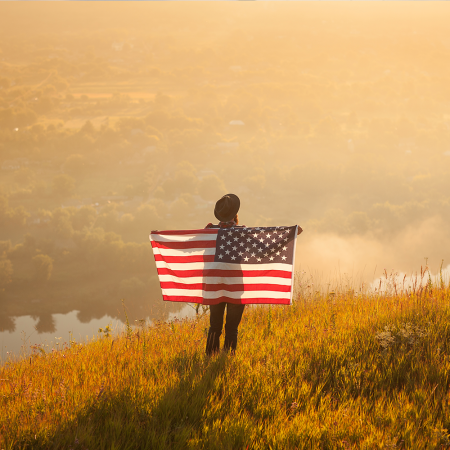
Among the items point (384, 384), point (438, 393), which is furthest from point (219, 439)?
point (438, 393)

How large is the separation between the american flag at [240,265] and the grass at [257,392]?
0.73 meters

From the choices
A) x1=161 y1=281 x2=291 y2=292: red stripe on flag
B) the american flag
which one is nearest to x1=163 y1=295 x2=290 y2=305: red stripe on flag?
the american flag

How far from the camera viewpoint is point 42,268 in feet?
447

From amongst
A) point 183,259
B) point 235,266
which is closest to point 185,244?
point 183,259

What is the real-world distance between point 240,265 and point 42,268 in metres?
147

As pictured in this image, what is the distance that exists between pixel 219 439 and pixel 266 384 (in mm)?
947

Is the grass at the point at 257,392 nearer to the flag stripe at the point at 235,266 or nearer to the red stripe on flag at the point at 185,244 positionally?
the flag stripe at the point at 235,266

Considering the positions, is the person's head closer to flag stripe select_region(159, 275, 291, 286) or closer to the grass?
flag stripe select_region(159, 275, 291, 286)

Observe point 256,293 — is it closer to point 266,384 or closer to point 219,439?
point 266,384

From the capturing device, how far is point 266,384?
4.12 metres

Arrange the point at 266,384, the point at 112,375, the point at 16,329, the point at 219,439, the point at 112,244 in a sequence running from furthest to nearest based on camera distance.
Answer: the point at 112,244, the point at 16,329, the point at 112,375, the point at 266,384, the point at 219,439

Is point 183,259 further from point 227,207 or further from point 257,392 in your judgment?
point 257,392

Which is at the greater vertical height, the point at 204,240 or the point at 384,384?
the point at 204,240

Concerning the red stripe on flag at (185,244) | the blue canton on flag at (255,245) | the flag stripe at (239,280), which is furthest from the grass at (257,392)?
the red stripe on flag at (185,244)
